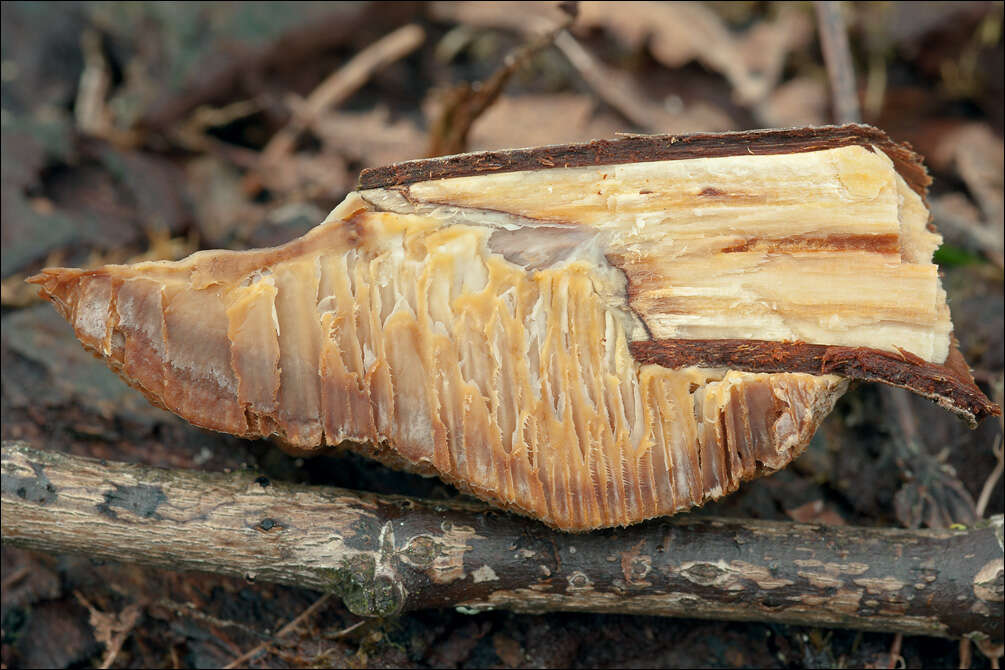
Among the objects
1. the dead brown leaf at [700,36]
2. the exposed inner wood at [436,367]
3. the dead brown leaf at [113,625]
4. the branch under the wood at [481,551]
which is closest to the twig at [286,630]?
the branch under the wood at [481,551]

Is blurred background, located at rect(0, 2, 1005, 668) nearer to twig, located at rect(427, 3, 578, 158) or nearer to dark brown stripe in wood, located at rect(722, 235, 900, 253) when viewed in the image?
twig, located at rect(427, 3, 578, 158)

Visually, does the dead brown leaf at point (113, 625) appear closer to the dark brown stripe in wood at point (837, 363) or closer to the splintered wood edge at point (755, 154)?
the splintered wood edge at point (755, 154)

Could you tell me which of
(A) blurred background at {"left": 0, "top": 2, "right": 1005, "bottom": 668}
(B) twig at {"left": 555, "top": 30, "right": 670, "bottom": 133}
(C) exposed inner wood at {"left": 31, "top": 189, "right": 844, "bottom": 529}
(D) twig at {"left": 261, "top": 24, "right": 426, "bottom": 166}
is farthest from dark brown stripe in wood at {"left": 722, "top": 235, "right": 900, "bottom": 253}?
(D) twig at {"left": 261, "top": 24, "right": 426, "bottom": 166}

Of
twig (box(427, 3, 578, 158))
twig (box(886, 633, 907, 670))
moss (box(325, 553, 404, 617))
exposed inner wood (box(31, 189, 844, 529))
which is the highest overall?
twig (box(427, 3, 578, 158))

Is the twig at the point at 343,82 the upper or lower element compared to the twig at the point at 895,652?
upper

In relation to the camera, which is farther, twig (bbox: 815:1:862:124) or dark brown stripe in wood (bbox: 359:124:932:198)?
twig (bbox: 815:1:862:124)

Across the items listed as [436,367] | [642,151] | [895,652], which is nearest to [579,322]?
[436,367]

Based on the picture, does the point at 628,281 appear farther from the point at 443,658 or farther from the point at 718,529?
the point at 443,658
